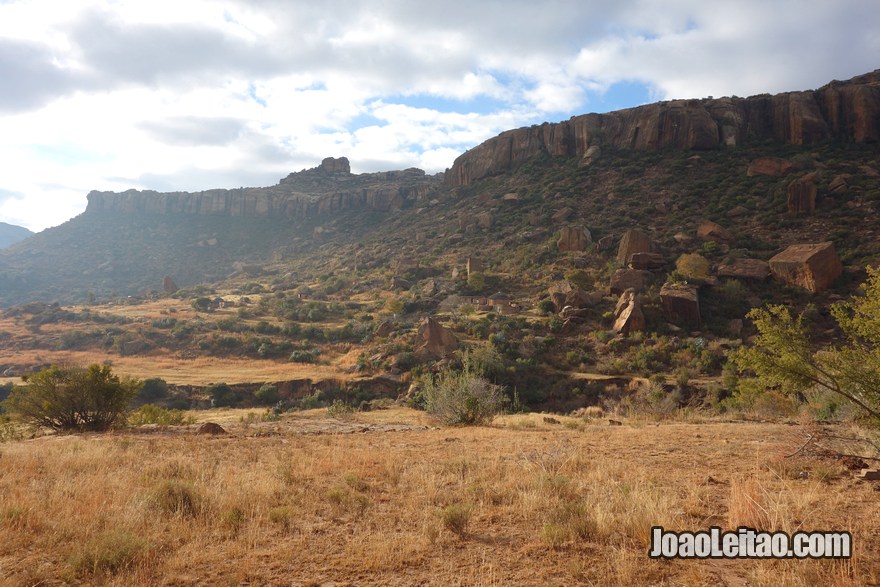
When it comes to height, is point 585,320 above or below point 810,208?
below

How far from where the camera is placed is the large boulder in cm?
2686

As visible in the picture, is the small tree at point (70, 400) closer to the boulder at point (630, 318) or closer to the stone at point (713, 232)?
the boulder at point (630, 318)

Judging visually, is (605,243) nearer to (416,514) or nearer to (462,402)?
(462,402)

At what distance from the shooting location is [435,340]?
28.0 metres

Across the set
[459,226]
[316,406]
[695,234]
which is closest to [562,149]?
[459,226]

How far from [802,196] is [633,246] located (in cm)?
1494

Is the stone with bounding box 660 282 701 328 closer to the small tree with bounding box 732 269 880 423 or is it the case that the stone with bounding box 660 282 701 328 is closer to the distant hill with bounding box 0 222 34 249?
the small tree with bounding box 732 269 880 423

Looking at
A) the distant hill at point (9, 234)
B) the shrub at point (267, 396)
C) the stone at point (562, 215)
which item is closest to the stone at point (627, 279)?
the stone at point (562, 215)

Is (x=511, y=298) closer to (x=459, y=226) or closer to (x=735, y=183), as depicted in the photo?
(x=459, y=226)

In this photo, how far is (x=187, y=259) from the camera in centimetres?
9038

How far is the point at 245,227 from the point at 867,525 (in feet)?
351

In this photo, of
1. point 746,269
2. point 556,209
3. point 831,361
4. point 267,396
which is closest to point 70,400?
point 267,396

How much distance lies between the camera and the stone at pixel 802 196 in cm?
3588

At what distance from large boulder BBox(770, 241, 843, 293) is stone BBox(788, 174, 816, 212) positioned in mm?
10172
